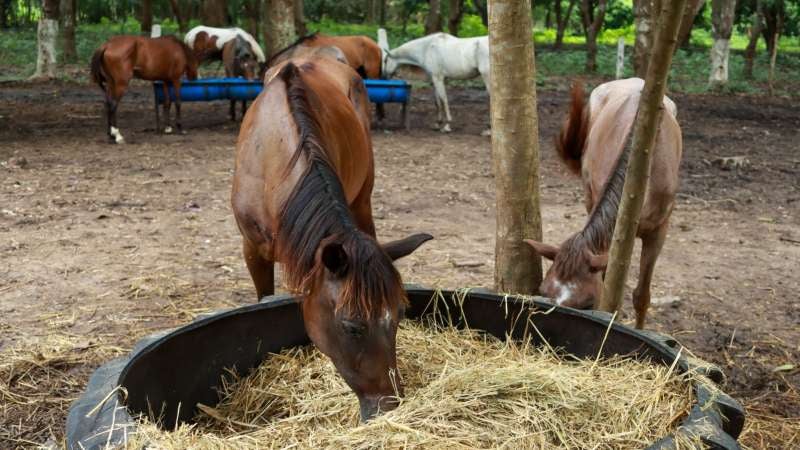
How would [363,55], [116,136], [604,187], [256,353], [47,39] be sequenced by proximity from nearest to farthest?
[256,353], [604,187], [116,136], [363,55], [47,39]

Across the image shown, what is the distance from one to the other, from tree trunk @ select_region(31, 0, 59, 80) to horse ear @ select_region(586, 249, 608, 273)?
14777 millimetres

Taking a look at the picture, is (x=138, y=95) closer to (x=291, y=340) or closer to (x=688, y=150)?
(x=688, y=150)

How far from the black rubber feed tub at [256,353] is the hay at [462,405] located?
0.23ft

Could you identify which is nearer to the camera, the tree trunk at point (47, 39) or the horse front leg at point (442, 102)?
the horse front leg at point (442, 102)

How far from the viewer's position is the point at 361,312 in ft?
7.93

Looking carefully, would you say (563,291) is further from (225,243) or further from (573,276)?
(225,243)

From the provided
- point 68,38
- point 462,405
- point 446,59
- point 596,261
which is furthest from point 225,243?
point 68,38

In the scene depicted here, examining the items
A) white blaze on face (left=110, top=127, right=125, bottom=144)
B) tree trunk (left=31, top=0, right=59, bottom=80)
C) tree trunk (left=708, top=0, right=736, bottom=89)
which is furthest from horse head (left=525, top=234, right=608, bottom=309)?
tree trunk (left=708, top=0, right=736, bottom=89)

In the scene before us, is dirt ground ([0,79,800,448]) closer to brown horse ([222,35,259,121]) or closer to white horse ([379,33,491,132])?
white horse ([379,33,491,132])

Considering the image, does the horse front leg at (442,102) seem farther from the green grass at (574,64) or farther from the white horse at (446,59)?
the green grass at (574,64)

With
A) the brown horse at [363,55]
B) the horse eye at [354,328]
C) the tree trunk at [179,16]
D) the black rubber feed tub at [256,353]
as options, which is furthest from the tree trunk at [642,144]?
the tree trunk at [179,16]

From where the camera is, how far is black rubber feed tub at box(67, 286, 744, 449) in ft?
6.49

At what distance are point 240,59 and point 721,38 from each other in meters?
11.4

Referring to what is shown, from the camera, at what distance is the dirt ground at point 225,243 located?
379 cm
